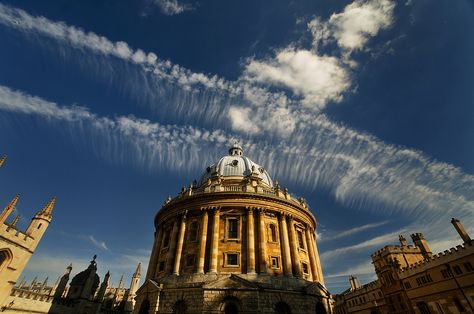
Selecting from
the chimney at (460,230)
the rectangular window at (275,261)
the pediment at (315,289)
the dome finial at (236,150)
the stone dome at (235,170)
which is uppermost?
the dome finial at (236,150)

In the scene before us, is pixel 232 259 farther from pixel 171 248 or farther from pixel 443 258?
pixel 443 258

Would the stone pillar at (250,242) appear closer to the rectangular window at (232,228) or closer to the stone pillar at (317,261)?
the rectangular window at (232,228)

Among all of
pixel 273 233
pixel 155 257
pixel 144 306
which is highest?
pixel 273 233

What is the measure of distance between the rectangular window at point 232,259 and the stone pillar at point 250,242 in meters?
1.41

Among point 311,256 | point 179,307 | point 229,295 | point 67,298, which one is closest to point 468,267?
point 311,256

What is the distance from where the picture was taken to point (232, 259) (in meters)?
26.7

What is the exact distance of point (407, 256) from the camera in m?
45.2

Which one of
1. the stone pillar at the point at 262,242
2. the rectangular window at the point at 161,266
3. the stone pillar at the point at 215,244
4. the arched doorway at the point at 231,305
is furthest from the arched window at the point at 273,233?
the rectangular window at the point at 161,266

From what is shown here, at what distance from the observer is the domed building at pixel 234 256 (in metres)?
23.3

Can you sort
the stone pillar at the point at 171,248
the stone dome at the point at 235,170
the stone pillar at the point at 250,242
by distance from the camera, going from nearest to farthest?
the stone pillar at the point at 250,242 → the stone pillar at the point at 171,248 → the stone dome at the point at 235,170

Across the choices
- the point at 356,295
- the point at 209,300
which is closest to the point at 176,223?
the point at 209,300

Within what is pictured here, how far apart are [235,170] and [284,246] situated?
50.4ft

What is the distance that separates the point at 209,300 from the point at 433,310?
33554mm

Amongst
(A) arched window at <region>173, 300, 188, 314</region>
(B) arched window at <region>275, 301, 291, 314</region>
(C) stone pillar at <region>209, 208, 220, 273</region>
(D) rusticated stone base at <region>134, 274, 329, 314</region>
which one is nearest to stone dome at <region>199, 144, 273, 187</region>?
(C) stone pillar at <region>209, 208, 220, 273</region>
